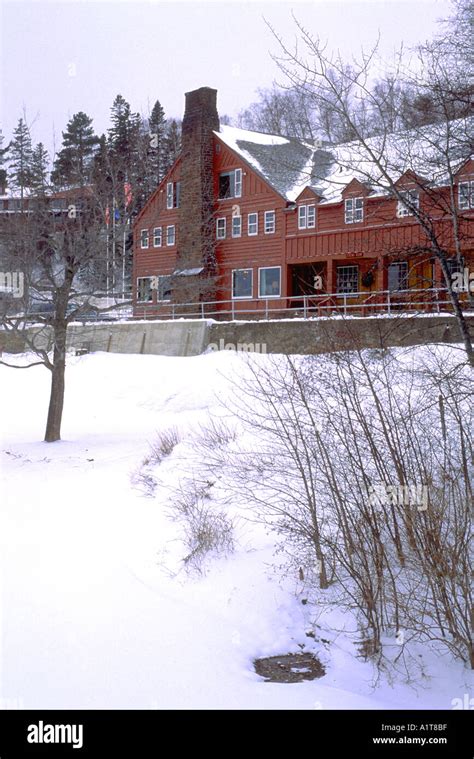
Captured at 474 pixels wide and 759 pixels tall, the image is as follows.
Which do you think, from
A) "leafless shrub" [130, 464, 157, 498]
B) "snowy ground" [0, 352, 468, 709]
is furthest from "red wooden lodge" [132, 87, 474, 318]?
"snowy ground" [0, 352, 468, 709]

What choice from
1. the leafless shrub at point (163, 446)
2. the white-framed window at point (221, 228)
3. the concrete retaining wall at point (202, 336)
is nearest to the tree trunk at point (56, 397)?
the concrete retaining wall at point (202, 336)

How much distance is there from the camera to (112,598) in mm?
9484

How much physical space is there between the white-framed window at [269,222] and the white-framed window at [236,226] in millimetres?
1509

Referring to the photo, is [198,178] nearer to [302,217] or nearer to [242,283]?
[242,283]

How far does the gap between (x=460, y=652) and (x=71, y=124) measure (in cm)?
2076

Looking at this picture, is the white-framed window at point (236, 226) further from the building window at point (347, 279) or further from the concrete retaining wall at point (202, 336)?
the concrete retaining wall at point (202, 336)

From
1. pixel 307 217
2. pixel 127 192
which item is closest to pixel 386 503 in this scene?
pixel 127 192

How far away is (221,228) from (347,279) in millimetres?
7037

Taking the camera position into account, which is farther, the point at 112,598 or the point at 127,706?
the point at 112,598

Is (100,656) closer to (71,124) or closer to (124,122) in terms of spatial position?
(71,124)

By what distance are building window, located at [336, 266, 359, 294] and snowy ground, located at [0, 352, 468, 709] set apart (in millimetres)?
15256

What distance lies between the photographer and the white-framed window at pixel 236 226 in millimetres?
32406

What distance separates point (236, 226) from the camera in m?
32.6

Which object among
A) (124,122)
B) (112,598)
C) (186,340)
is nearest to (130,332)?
(186,340)
